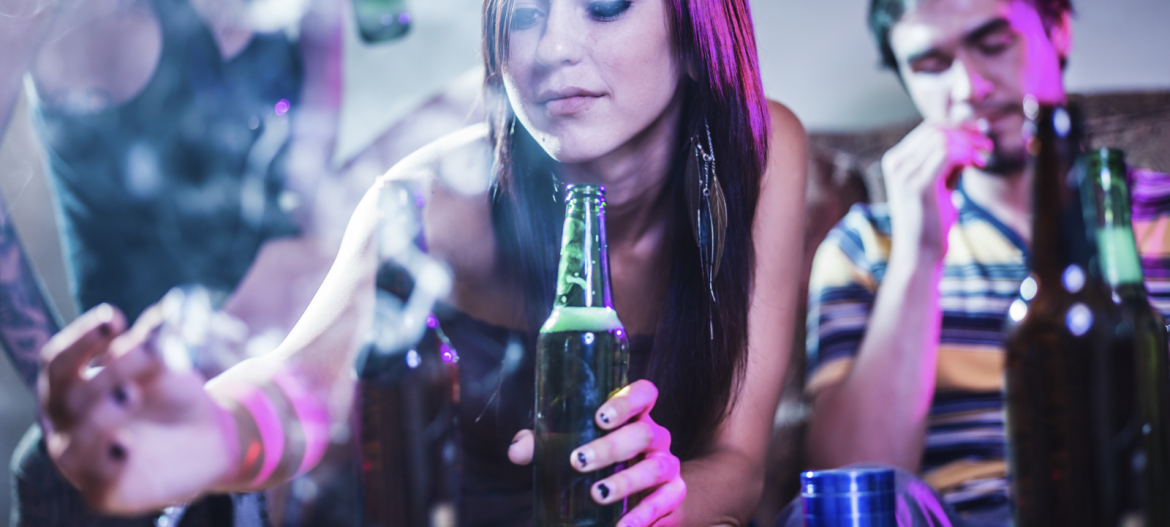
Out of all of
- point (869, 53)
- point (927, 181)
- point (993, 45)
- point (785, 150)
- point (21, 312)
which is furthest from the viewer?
point (869, 53)

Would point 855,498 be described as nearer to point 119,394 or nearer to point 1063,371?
point 1063,371

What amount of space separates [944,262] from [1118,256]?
805mm

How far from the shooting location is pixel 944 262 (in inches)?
47.6

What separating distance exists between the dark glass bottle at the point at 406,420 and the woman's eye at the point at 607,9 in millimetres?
383

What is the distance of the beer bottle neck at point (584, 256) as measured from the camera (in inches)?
21.1

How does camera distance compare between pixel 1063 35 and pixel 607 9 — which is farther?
pixel 1063 35

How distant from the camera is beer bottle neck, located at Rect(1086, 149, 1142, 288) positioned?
0.45m

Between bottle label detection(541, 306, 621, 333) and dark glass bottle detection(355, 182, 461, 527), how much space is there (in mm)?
81

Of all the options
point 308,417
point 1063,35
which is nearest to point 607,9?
A: point 308,417

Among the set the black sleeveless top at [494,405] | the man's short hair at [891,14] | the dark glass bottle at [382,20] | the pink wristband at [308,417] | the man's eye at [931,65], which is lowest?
the black sleeveless top at [494,405]

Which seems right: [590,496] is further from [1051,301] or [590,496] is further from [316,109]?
[316,109]

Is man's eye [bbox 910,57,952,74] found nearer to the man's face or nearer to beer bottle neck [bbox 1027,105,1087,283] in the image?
the man's face

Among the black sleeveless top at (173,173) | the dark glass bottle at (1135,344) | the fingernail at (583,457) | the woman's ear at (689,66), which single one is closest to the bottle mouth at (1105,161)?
the dark glass bottle at (1135,344)

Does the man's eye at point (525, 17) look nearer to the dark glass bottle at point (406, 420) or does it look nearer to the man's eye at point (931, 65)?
the dark glass bottle at point (406, 420)
